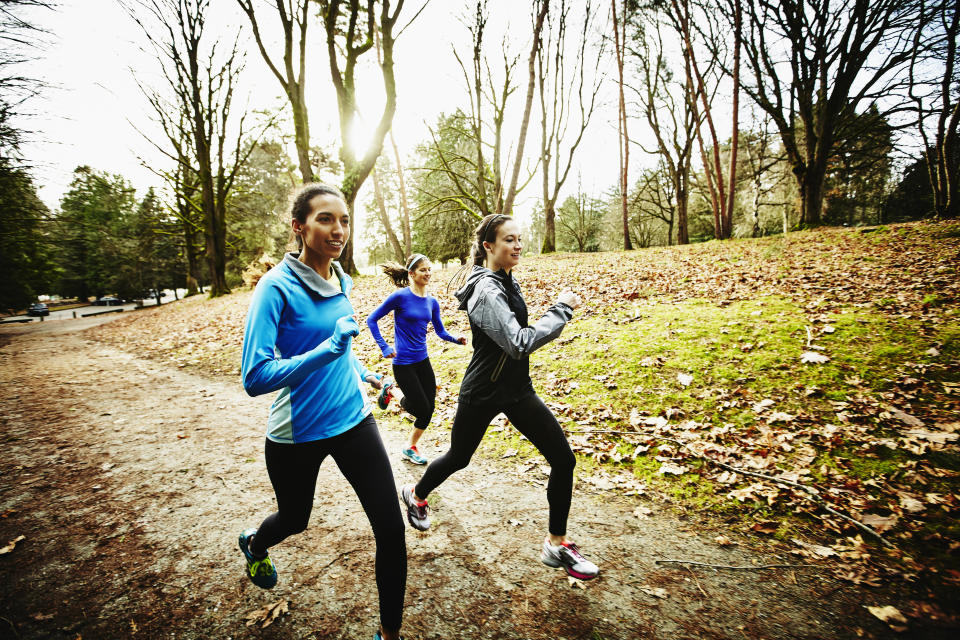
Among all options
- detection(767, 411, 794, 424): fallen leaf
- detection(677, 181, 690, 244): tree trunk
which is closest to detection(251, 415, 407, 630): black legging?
detection(767, 411, 794, 424): fallen leaf

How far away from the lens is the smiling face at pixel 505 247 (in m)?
2.45

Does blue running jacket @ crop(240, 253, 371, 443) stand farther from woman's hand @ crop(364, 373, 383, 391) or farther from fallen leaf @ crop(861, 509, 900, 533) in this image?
fallen leaf @ crop(861, 509, 900, 533)

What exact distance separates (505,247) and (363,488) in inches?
66.0

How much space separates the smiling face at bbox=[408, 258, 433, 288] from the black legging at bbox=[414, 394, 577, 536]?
2049mm

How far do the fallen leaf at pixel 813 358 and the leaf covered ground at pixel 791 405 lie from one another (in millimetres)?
19

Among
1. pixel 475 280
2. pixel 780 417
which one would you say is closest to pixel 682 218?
pixel 780 417

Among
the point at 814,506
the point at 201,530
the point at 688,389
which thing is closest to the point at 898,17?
the point at 688,389

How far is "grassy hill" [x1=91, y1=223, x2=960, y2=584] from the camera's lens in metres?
2.97

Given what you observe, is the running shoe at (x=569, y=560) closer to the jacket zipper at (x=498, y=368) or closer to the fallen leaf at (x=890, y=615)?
the jacket zipper at (x=498, y=368)

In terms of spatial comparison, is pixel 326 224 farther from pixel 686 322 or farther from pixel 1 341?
pixel 1 341

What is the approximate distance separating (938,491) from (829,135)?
17178 mm

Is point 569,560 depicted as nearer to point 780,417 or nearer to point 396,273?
point 780,417

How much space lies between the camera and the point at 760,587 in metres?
2.46

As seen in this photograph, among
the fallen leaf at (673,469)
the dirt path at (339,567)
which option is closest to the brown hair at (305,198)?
the dirt path at (339,567)
